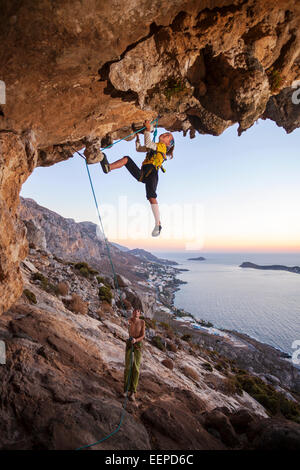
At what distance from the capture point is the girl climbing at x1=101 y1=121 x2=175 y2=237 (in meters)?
5.98

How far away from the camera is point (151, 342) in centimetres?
1365

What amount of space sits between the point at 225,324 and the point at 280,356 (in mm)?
20153

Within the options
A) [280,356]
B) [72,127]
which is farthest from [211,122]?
[280,356]

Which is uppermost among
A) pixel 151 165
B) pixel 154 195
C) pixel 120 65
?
pixel 120 65

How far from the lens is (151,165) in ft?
19.6

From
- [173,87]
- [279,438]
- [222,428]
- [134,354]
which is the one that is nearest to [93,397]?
A: [134,354]

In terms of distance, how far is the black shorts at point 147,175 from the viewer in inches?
238

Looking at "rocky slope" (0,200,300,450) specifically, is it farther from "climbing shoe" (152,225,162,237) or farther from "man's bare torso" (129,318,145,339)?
"climbing shoe" (152,225,162,237)

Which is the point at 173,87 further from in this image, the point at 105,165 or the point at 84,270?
the point at 84,270

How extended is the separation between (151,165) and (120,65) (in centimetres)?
236

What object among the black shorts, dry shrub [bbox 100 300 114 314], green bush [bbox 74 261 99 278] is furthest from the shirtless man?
green bush [bbox 74 261 99 278]

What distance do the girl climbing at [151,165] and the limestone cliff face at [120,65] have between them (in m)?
0.88

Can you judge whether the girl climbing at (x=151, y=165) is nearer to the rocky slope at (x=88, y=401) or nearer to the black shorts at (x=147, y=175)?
the black shorts at (x=147, y=175)

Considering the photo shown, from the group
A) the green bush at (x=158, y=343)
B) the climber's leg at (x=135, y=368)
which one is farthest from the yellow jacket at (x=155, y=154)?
the green bush at (x=158, y=343)
